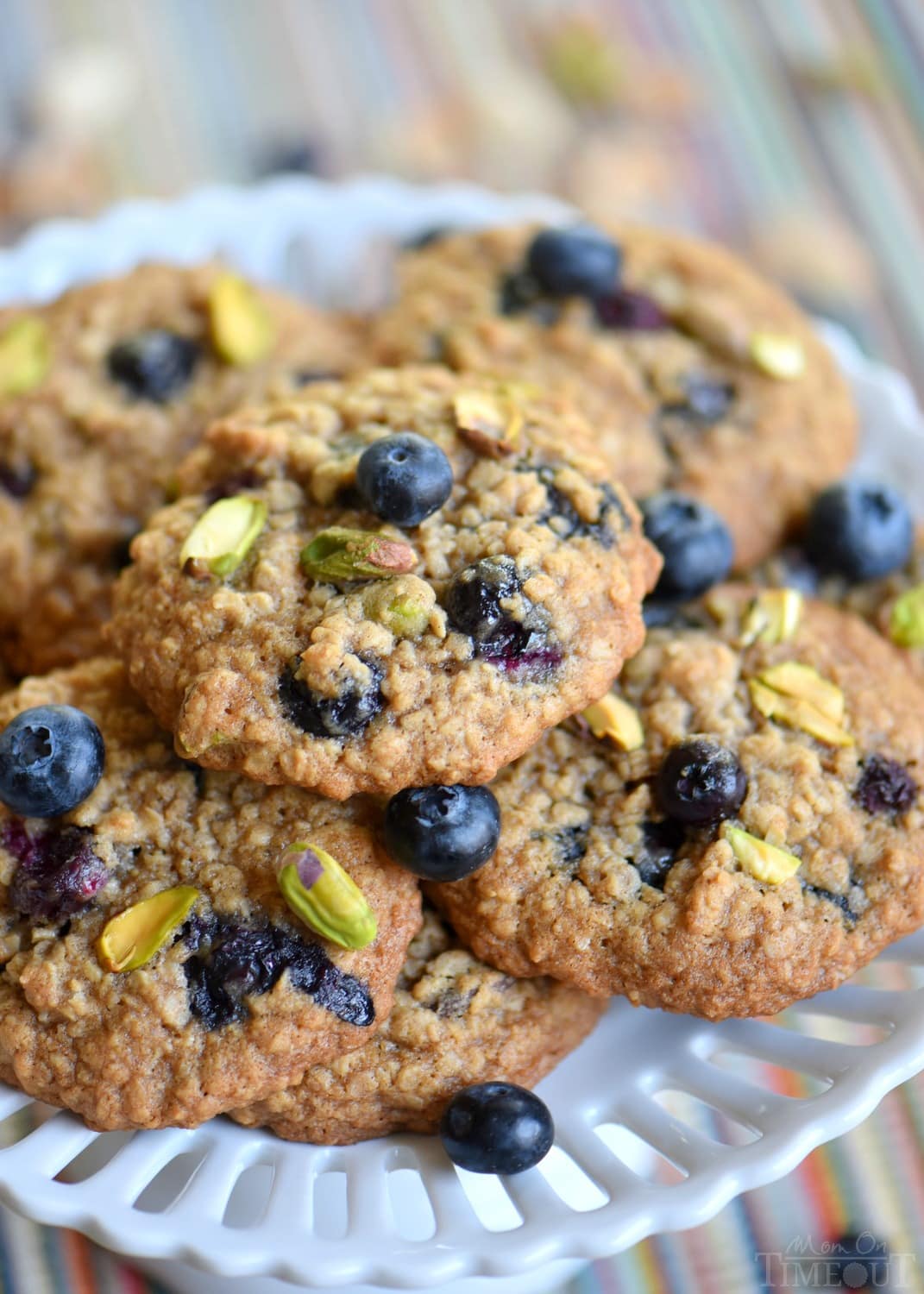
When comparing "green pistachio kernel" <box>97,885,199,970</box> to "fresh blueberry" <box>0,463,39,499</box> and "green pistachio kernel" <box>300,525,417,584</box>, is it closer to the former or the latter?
"green pistachio kernel" <box>300,525,417,584</box>

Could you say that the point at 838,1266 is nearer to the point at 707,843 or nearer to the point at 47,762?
the point at 707,843

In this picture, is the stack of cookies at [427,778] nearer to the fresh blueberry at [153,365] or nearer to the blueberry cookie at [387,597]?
the blueberry cookie at [387,597]

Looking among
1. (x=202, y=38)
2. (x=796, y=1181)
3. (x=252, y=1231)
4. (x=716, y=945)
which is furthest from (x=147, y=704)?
(x=202, y=38)

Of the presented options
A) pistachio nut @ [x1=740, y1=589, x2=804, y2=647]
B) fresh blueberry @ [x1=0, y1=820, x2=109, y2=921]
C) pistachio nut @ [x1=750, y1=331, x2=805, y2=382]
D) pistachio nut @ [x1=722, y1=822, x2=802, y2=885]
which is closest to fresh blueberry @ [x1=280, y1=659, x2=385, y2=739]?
fresh blueberry @ [x1=0, y1=820, x2=109, y2=921]

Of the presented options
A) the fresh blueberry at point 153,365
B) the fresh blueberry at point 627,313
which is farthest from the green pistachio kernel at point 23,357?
the fresh blueberry at point 627,313

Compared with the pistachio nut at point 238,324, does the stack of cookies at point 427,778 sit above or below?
below

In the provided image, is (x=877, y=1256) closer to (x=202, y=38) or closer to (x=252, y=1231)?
(x=252, y=1231)

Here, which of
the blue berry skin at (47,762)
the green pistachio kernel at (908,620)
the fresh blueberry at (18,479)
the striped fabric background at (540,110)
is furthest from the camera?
the striped fabric background at (540,110)
